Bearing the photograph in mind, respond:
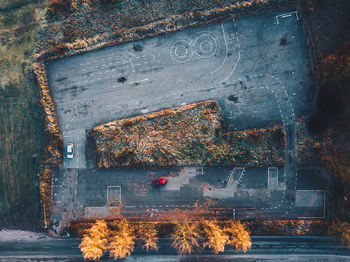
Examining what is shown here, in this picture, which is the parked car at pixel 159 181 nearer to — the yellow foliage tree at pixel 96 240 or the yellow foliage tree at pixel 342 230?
the yellow foliage tree at pixel 96 240

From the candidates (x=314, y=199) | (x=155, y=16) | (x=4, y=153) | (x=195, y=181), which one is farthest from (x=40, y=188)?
(x=314, y=199)

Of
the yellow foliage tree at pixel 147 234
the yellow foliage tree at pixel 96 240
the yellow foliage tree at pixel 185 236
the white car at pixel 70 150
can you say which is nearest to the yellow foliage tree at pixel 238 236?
the yellow foliage tree at pixel 185 236

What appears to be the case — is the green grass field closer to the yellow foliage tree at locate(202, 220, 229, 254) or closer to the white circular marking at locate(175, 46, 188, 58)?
the white circular marking at locate(175, 46, 188, 58)

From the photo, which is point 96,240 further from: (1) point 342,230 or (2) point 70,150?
(1) point 342,230

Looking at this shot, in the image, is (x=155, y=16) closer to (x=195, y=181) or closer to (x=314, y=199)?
(x=195, y=181)

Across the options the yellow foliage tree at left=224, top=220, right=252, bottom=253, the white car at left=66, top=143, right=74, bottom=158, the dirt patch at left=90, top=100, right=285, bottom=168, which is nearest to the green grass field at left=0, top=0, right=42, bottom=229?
the white car at left=66, top=143, right=74, bottom=158

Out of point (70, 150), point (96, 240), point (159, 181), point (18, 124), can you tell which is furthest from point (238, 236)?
point (18, 124)
